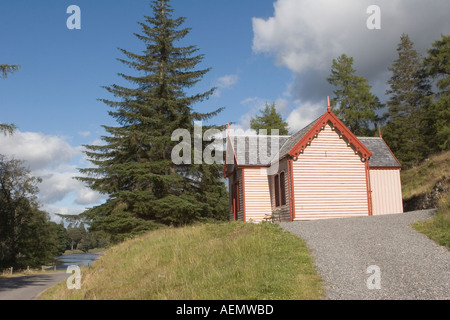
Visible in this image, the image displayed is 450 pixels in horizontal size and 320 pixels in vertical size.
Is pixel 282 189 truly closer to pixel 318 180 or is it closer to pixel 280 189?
pixel 280 189

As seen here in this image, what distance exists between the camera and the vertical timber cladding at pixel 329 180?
20719mm

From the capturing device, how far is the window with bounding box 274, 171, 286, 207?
21781 millimetres

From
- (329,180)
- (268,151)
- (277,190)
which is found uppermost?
(268,151)

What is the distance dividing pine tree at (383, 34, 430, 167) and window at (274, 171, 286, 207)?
2443 cm

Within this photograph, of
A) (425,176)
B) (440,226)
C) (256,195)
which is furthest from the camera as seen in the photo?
(425,176)

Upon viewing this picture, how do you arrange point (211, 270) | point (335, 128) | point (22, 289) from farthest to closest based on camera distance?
1. point (335, 128)
2. point (22, 289)
3. point (211, 270)

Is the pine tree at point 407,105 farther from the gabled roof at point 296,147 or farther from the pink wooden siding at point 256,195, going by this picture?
the pink wooden siding at point 256,195

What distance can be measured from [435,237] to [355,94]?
34436mm

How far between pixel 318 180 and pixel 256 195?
4.04 metres

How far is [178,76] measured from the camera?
1219 inches

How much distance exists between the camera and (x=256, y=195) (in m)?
23.3

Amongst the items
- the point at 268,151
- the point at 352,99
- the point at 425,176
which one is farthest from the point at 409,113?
the point at 268,151

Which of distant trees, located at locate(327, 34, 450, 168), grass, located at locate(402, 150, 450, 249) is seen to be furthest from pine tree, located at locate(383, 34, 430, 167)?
grass, located at locate(402, 150, 450, 249)
